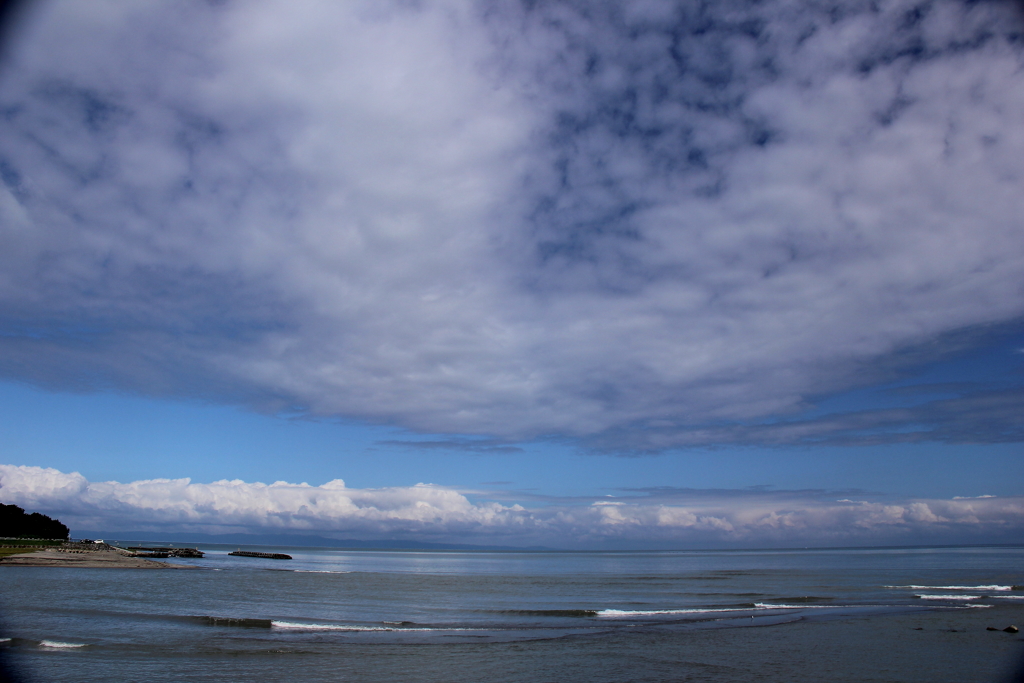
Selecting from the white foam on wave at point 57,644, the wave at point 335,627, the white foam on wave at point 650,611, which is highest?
the white foam on wave at point 57,644

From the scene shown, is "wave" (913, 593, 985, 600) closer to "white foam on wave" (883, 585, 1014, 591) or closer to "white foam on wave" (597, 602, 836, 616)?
"white foam on wave" (883, 585, 1014, 591)

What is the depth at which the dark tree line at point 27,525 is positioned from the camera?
10212 cm

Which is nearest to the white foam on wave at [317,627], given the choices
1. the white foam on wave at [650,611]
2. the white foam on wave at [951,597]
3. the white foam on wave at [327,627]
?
the white foam on wave at [327,627]

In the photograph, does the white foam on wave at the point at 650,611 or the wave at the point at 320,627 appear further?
the white foam on wave at the point at 650,611

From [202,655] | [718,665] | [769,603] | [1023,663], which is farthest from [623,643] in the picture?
[769,603]

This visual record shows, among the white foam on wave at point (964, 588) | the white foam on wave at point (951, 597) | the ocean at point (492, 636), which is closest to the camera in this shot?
the ocean at point (492, 636)

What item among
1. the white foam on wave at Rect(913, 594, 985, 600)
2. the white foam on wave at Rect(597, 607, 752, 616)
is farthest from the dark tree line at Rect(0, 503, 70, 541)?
the white foam on wave at Rect(913, 594, 985, 600)

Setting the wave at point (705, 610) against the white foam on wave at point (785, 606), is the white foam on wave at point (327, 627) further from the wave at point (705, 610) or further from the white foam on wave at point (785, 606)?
the white foam on wave at point (785, 606)

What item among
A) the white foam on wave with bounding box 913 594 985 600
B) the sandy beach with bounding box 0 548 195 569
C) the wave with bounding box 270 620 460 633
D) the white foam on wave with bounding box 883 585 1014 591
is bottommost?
the sandy beach with bounding box 0 548 195 569

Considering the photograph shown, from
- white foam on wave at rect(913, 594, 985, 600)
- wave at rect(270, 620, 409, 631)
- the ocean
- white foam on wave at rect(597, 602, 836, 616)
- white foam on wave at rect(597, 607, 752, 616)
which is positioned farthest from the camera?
white foam on wave at rect(913, 594, 985, 600)

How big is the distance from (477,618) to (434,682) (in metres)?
16.5

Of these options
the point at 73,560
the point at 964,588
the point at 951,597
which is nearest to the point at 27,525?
the point at 73,560

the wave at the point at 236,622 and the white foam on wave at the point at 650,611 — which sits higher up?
the wave at the point at 236,622

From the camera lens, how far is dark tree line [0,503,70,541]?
4021 inches
